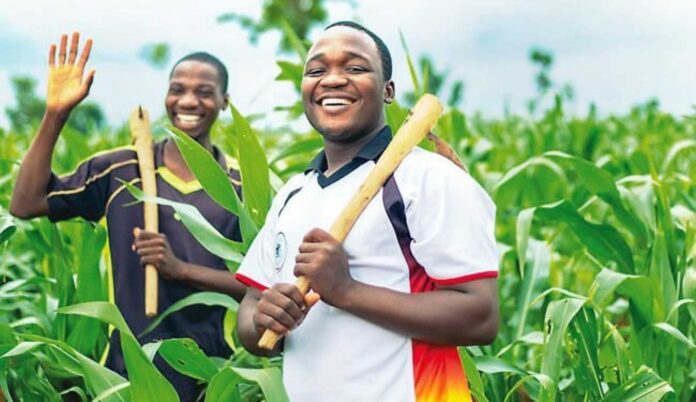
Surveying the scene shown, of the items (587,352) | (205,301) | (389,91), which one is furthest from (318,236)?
(587,352)

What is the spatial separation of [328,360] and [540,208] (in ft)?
3.72

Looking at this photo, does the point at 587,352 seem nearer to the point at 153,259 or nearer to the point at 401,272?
the point at 401,272

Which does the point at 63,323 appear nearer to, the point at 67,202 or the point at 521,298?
the point at 67,202

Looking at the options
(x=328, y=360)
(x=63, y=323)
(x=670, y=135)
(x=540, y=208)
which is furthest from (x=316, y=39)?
(x=670, y=135)

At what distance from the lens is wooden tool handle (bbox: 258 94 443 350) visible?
166 cm

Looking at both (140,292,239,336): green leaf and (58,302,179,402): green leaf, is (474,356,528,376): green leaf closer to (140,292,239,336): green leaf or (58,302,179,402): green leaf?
(140,292,239,336): green leaf

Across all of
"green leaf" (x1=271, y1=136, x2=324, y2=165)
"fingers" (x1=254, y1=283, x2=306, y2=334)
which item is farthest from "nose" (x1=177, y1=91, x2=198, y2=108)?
"fingers" (x1=254, y1=283, x2=306, y2=334)

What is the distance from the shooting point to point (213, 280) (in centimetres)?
249

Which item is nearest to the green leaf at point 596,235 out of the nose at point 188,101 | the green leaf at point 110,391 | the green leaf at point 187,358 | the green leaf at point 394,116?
the green leaf at point 394,116

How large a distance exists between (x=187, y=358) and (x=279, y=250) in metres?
0.42

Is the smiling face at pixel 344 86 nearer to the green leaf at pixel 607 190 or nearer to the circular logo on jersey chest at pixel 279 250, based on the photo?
the circular logo on jersey chest at pixel 279 250

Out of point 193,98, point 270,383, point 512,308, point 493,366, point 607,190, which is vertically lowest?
point 512,308

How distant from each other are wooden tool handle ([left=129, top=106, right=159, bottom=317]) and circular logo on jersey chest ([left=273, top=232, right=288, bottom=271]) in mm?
702

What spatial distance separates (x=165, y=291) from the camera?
8.50 ft
